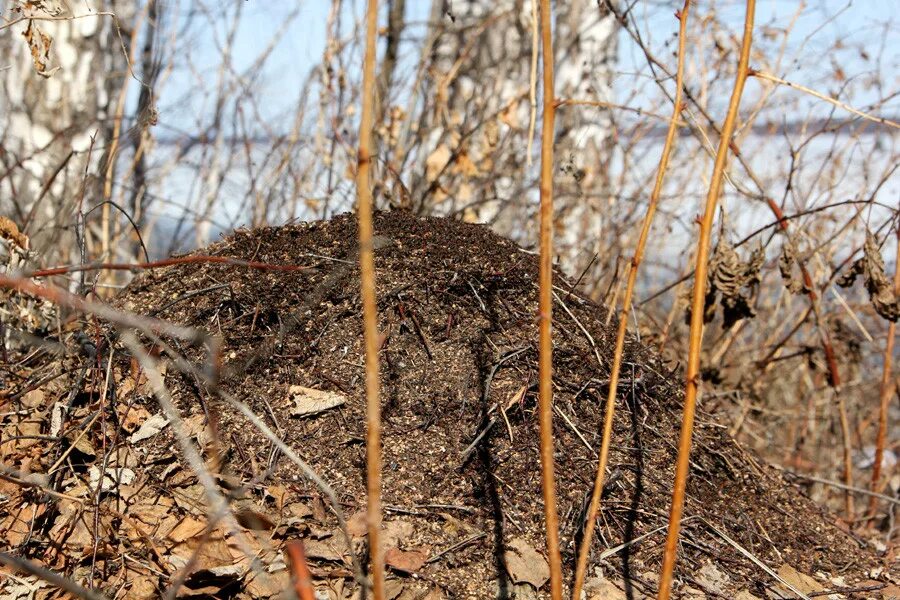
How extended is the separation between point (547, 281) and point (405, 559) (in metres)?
0.84

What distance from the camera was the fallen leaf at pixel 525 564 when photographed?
186 cm

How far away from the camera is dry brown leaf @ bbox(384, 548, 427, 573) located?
1836mm

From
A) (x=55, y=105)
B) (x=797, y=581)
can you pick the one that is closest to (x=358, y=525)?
(x=797, y=581)

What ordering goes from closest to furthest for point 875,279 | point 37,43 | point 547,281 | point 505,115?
point 547,281 < point 37,43 < point 875,279 < point 505,115

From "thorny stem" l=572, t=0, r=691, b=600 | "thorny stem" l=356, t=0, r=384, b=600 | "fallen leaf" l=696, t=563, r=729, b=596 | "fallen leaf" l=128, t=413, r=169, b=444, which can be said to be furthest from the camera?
"fallen leaf" l=128, t=413, r=169, b=444

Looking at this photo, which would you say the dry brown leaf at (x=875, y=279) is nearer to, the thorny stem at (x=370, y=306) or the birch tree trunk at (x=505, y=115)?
the birch tree trunk at (x=505, y=115)

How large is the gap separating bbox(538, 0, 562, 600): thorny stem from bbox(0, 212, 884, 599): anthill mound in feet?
1.62

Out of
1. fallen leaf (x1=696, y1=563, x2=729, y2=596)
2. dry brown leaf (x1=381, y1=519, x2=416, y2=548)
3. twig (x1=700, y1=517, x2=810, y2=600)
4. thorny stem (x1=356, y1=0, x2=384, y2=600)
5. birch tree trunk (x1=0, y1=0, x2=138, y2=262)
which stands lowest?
fallen leaf (x1=696, y1=563, x2=729, y2=596)

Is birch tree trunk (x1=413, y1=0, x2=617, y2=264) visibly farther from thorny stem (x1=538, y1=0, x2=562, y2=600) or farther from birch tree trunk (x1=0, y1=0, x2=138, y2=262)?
thorny stem (x1=538, y1=0, x2=562, y2=600)

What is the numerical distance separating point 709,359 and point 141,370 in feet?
8.78

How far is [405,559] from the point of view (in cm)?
186

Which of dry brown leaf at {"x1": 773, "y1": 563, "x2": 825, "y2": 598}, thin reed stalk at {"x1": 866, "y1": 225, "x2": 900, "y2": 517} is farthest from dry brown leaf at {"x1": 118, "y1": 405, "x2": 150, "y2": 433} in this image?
thin reed stalk at {"x1": 866, "y1": 225, "x2": 900, "y2": 517}

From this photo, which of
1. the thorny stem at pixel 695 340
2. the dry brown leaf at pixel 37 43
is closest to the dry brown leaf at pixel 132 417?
the dry brown leaf at pixel 37 43

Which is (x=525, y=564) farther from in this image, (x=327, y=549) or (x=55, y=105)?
(x=55, y=105)
